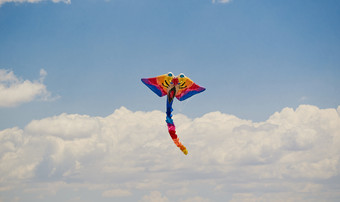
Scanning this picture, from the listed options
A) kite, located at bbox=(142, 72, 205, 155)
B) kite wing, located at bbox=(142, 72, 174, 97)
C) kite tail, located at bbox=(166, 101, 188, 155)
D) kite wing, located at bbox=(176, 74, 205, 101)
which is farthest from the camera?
kite wing, located at bbox=(176, 74, 205, 101)

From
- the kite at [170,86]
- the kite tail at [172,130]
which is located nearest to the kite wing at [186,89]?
the kite at [170,86]

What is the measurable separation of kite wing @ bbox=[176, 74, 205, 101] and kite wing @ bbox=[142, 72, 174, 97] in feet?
7.58

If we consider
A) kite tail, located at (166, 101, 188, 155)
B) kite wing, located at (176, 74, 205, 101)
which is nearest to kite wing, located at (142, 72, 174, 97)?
kite wing, located at (176, 74, 205, 101)

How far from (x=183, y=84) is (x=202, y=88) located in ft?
14.9

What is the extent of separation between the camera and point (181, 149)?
60.6m

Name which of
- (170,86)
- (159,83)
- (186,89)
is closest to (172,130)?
(170,86)

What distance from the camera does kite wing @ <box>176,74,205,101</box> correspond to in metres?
69.3

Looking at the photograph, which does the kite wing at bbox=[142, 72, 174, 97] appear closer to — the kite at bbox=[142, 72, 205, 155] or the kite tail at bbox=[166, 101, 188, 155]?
the kite at bbox=[142, 72, 205, 155]

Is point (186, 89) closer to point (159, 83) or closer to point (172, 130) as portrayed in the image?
point (159, 83)

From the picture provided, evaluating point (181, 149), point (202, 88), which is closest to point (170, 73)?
point (202, 88)

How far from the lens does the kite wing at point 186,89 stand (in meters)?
69.3

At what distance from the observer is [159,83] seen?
2709 inches

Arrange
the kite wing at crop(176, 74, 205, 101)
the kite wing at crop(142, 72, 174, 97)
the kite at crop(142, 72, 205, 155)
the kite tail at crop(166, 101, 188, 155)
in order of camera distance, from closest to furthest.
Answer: the kite tail at crop(166, 101, 188, 155), the kite at crop(142, 72, 205, 155), the kite wing at crop(142, 72, 174, 97), the kite wing at crop(176, 74, 205, 101)

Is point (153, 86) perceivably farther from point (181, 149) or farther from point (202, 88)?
point (181, 149)
